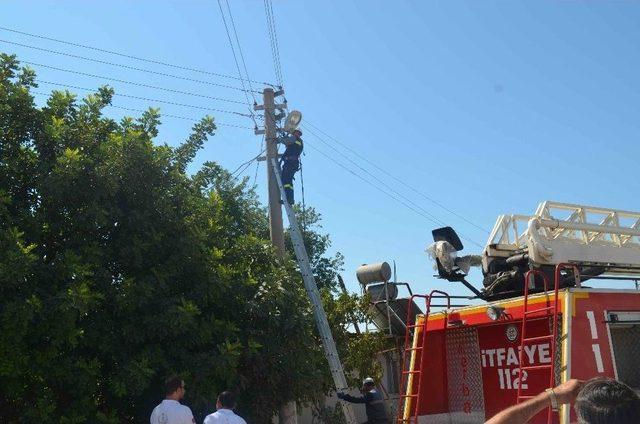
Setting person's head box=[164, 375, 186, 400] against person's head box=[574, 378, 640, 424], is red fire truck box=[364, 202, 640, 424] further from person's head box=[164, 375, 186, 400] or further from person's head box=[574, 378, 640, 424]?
person's head box=[574, 378, 640, 424]

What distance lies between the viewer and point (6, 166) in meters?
8.71

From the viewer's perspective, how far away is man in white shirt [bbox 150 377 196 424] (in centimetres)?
677

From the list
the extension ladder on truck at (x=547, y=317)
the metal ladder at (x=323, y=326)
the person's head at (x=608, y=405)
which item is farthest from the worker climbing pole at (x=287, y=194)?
the person's head at (x=608, y=405)

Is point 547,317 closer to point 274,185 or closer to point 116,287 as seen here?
point 116,287

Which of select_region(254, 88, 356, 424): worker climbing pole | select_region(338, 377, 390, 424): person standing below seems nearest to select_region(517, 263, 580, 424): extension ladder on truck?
select_region(338, 377, 390, 424): person standing below

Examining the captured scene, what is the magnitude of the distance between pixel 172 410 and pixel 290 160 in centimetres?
738

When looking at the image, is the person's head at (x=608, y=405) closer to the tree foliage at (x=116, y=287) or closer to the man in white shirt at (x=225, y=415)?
the man in white shirt at (x=225, y=415)

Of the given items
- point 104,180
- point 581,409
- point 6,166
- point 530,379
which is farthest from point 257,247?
point 581,409

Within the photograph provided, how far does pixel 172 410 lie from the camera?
6.80 meters

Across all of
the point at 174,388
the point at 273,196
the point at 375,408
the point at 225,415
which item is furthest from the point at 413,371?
the point at 273,196

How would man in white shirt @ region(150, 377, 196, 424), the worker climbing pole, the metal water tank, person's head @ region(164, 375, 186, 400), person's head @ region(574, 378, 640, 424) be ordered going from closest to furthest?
person's head @ region(574, 378, 640, 424), man in white shirt @ region(150, 377, 196, 424), person's head @ region(164, 375, 186, 400), the worker climbing pole, the metal water tank

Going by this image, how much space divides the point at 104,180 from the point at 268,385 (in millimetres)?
3825

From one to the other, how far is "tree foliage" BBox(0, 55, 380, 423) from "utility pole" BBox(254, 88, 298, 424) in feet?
3.94

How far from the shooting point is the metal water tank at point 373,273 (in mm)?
12648
